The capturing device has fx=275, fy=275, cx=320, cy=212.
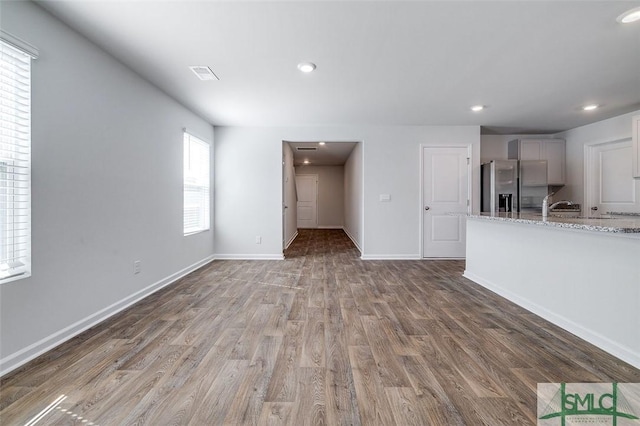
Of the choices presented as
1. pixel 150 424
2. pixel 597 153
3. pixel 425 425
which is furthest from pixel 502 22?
→ pixel 597 153

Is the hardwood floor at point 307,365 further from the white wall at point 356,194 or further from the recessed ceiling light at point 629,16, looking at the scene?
the white wall at point 356,194

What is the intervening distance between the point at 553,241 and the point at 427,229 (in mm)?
2522

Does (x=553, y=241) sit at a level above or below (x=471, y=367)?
above

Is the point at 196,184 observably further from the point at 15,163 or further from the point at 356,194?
the point at 356,194

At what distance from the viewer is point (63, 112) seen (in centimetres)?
201

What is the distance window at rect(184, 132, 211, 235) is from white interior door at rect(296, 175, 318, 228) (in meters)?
5.63

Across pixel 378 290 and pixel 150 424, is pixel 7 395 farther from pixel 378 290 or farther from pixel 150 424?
pixel 378 290

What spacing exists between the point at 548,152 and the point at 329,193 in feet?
20.9

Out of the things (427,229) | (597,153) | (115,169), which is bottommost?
(427,229)

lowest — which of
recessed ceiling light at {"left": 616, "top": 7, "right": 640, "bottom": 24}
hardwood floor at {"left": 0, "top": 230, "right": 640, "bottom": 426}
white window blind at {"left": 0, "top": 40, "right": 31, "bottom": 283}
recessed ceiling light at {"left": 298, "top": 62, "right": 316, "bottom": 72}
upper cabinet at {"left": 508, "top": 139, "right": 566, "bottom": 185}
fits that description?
hardwood floor at {"left": 0, "top": 230, "right": 640, "bottom": 426}

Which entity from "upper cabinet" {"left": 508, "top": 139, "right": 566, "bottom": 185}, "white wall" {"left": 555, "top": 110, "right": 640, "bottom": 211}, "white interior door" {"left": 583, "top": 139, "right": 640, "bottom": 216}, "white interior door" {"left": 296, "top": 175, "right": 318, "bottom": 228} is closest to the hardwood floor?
"white interior door" {"left": 583, "top": 139, "right": 640, "bottom": 216}

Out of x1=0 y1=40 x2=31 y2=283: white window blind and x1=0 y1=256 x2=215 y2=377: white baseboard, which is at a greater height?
x1=0 y1=40 x2=31 y2=283: white window blind

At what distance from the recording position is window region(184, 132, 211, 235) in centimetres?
395

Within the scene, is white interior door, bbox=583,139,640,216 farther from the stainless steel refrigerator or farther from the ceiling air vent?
the ceiling air vent
